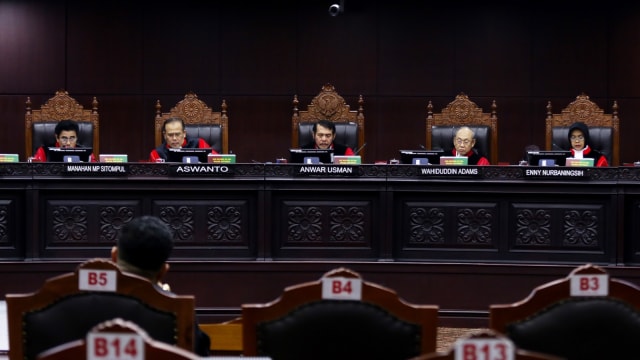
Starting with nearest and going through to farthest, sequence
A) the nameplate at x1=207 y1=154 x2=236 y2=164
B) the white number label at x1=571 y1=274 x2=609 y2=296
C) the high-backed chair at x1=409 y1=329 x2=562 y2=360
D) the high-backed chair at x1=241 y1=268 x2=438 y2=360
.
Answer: the high-backed chair at x1=409 y1=329 x2=562 y2=360
the high-backed chair at x1=241 y1=268 x2=438 y2=360
the white number label at x1=571 y1=274 x2=609 y2=296
the nameplate at x1=207 y1=154 x2=236 y2=164

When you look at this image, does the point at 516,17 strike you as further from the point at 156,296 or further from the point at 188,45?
the point at 156,296

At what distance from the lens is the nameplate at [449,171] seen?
5.22 m

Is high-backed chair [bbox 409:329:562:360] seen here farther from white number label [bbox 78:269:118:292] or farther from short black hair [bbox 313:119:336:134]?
short black hair [bbox 313:119:336:134]

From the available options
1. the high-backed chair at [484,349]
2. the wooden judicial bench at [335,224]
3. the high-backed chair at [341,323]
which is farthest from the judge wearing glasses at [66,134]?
the high-backed chair at [484,349]

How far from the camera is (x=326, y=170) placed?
5.25 metres

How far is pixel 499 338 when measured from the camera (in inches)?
58.3

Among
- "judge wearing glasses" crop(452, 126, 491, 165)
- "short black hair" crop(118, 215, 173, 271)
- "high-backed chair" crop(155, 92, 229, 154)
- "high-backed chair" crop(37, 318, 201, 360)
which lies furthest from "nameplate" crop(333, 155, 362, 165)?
"high-backed chair" crop(37, 318, 201, 360)

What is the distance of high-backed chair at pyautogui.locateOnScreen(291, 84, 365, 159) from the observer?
22.0 feet

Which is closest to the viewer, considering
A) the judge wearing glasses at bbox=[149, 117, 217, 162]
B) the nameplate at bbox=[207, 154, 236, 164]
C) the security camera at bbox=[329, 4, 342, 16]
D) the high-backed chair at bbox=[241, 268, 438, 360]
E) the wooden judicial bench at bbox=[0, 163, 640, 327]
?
the high-backed chair at bbox=[241, 268, 438, 360]

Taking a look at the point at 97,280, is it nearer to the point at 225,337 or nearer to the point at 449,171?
the point at 225,337

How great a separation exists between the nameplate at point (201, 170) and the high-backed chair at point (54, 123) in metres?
1.68

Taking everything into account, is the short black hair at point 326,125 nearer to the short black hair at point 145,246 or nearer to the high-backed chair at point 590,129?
the high-backed chair at point 590,129

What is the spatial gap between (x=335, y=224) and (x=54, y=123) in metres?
2.60

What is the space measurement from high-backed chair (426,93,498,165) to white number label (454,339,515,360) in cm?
503
